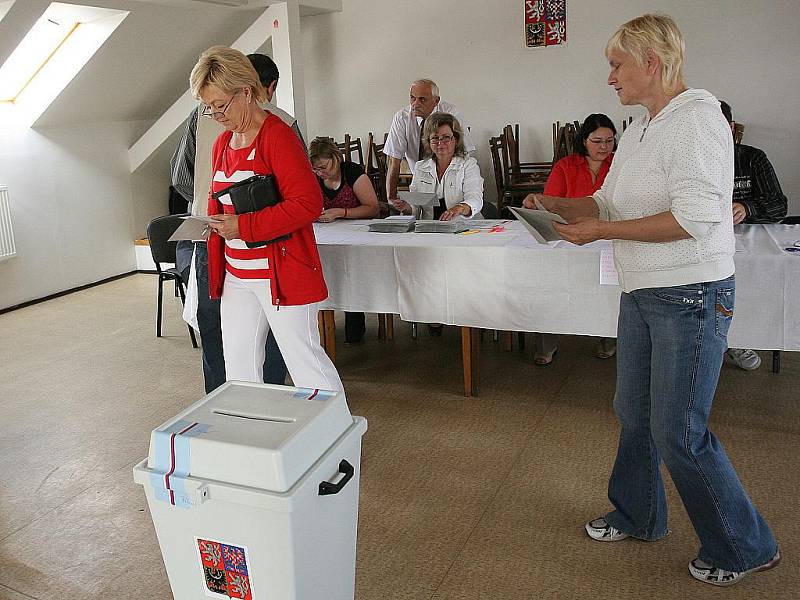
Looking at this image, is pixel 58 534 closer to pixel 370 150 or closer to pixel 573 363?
pixel 573 363

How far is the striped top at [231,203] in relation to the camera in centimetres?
247

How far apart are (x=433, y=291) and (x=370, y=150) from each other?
3.57 metres

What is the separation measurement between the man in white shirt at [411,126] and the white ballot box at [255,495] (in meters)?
3.55

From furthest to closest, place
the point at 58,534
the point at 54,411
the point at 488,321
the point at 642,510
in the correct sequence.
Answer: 1. the point at 54,411
2. the point at 488,321
3. the point at 58,534
4. the point at 642,510

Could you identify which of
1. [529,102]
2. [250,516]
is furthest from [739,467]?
[529,102]

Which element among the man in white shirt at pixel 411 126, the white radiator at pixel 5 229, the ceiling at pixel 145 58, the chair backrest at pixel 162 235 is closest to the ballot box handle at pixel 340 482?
the chair backrest at pixel 162 235

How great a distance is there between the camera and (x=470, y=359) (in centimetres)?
342

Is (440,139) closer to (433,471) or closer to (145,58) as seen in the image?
(433,471)

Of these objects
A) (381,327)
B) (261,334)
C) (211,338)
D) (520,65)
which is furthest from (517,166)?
(261,334)

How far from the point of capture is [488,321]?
129 inches

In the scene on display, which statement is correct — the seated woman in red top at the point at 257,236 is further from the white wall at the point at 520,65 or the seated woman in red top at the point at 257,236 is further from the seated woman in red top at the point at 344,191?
the white wall at the point at 520,65

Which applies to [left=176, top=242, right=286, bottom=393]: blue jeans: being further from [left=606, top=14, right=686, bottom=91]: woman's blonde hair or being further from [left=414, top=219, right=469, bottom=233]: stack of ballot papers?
[left=606, top=14, right=686, bottom=91]: woman's blonde hair

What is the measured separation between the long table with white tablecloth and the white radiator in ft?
9.91

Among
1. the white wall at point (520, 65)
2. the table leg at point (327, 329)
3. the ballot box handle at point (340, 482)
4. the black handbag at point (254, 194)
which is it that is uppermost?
the white wall at point (520, 65)
